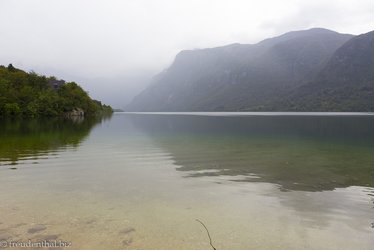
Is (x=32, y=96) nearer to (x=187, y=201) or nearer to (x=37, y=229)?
(x=187, y=201)

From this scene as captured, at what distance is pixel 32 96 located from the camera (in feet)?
417

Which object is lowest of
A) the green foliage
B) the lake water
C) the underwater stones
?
the lake water

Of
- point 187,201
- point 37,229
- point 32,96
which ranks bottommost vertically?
point 187,201

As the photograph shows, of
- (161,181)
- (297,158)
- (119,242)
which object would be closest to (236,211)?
(119,242)

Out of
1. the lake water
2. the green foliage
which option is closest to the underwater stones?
the lake water

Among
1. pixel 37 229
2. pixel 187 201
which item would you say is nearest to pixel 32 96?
pixel 187 201

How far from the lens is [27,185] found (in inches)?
667

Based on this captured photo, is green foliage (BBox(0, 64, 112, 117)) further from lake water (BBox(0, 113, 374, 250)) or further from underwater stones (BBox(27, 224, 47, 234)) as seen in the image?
underwater stones (BBox(27, 224, 47, 234))

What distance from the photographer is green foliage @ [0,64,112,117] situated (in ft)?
379

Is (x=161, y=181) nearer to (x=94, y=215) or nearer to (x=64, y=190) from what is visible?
(x=64, y=190)

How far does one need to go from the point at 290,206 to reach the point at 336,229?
109 inches

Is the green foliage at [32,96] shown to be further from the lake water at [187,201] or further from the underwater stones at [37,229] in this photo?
the underwater stones at [37,229]

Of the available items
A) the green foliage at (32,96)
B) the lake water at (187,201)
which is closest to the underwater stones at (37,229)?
the lake water at (187,201)

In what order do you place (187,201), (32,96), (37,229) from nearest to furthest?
(37,229) → (187,201) → (32,96)
